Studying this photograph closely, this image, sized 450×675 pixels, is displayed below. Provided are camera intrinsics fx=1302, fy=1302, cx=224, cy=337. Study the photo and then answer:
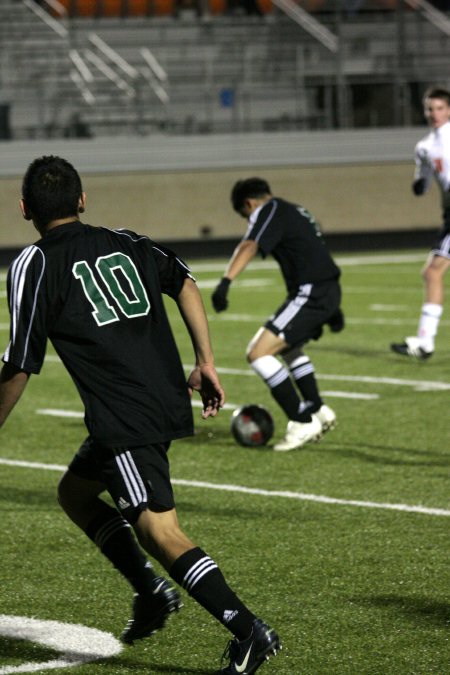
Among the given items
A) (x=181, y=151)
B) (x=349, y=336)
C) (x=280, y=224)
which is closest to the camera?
(x=280, y=224)

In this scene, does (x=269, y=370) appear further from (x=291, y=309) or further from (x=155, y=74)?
(x=155, y=74)

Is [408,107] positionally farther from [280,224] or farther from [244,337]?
[280,224]

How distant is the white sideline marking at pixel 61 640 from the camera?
4344mm

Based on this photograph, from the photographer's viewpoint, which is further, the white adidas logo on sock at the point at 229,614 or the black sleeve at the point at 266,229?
the black sleeve at the point at 266,229

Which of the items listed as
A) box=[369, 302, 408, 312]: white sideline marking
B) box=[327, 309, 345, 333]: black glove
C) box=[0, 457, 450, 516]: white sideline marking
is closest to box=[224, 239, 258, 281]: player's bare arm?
box=[327, 309, 345, 333]: black glove

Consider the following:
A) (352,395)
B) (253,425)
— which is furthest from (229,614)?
(352,395)

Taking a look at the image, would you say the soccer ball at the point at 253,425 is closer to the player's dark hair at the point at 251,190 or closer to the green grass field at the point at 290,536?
the green grass field at the point at 290,536

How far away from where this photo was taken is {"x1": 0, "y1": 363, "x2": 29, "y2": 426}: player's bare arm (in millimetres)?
4043

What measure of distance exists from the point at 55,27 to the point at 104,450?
2631cm

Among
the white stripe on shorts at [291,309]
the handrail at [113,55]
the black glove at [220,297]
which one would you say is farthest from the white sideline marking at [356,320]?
the handrail at [113,55]

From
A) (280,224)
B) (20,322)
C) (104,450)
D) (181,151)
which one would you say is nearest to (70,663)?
(104,450)

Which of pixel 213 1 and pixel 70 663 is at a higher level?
pixel 213 1

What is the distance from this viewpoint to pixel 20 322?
402cm

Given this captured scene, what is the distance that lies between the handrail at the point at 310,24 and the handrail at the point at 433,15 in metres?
2.60
